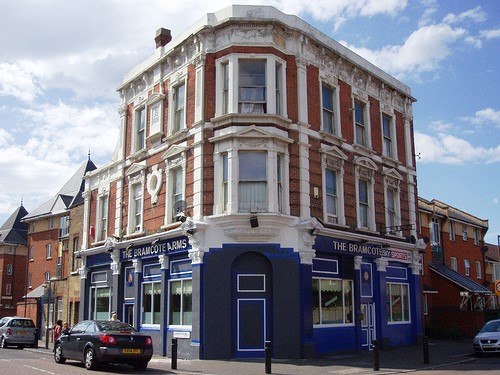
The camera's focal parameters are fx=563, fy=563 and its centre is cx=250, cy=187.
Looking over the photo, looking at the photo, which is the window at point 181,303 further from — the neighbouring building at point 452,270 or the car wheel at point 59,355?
the neighbouring building at point 452,270

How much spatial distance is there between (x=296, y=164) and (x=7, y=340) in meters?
17.9

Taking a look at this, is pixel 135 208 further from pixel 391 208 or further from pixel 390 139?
pixel 390 139

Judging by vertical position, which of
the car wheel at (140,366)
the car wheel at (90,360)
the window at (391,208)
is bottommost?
the car wheel at (140,366)

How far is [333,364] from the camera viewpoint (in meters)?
18.4

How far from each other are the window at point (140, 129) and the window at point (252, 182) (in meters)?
7.00

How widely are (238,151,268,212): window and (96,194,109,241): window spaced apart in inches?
410

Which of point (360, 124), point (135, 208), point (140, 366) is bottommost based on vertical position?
point (140, 366)

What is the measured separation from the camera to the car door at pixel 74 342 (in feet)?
57.3

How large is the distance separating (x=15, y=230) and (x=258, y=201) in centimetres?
4557

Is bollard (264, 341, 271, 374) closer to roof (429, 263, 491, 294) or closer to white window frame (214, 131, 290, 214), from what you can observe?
white window frame (214, 131, 290, 214)

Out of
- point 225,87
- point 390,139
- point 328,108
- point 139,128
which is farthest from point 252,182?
point 390,139

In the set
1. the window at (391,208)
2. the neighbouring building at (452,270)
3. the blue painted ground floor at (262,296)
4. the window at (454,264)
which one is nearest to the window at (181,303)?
the blue painted ground floor at (262,296)

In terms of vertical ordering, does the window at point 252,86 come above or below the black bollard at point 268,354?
above

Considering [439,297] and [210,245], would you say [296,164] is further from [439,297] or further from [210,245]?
[439,297]
